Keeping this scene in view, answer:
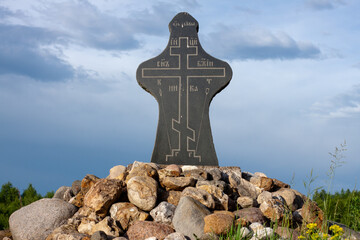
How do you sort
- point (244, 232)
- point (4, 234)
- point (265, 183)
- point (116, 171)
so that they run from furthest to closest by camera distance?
point (116, 171), point (265, 183), point (4, 234), point (244, 232)

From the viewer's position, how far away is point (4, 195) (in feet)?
29.8

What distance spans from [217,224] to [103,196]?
5.82 feet

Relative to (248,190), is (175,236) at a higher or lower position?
lower

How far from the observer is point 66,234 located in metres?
5.09

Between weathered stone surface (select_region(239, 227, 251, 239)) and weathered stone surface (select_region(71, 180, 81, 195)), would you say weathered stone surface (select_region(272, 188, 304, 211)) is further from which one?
weathered stone surface (select_region(71, 180, 81, 195))

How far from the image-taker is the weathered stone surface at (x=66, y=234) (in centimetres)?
497

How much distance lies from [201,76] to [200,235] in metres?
3.97

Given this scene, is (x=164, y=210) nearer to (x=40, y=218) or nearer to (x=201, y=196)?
(x=201, y=196)

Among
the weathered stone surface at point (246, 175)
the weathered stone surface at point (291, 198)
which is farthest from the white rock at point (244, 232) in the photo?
the weathered stone surface at point (246, 175)

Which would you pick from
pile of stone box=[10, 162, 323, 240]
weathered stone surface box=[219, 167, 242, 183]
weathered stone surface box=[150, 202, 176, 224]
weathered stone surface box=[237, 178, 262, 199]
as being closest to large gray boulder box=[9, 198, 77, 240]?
pile of stone box=[10, 162, 323, 240]

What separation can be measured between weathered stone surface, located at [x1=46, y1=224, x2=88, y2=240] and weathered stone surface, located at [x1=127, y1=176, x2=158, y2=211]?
85 centimetres

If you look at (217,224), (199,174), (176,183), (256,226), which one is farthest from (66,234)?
(256,226)

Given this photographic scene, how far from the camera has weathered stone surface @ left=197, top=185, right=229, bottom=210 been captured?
18.4ft

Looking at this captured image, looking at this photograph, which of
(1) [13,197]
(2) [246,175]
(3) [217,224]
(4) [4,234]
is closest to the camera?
(3) [217,224]
